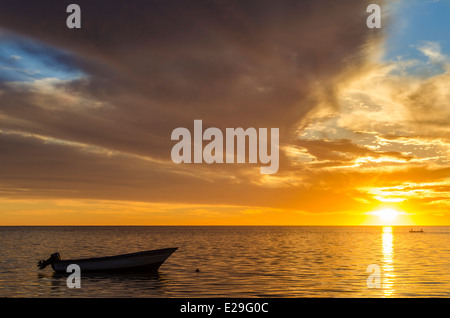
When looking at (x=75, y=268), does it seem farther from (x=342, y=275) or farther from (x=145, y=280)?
(x=342, y=275)

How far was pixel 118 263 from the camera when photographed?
5156 cm

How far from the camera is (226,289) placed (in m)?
41.3

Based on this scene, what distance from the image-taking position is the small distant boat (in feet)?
168

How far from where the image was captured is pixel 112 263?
51.5 metres

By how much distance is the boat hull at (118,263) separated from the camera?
51125 mm

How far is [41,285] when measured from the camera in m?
45.2

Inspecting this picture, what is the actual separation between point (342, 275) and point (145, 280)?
76.2 feet

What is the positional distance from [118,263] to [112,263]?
0.70 meters

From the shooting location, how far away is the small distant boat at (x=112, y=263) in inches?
2012

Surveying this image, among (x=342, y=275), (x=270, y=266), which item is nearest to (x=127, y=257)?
(x=270, y=266)
